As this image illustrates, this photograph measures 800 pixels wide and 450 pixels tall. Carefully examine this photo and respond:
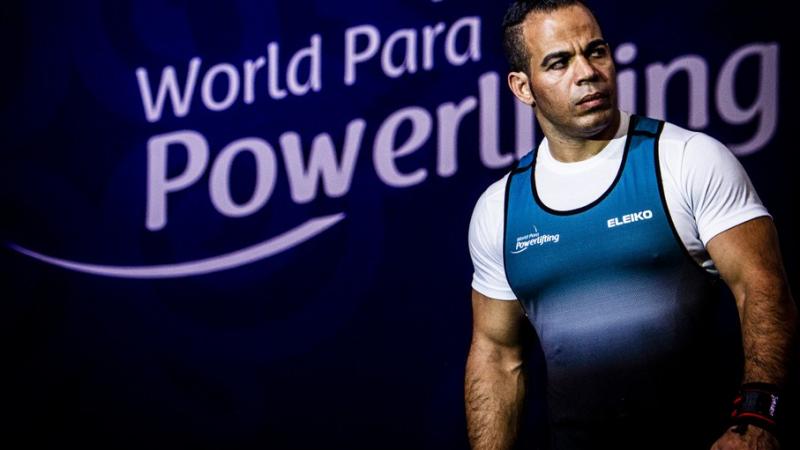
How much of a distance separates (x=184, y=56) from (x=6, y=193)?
948mm

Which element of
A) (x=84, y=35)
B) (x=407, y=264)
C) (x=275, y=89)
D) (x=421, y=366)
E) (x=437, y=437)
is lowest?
(x=437, y=437)

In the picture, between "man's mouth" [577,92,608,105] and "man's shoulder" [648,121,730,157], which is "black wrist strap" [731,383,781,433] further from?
"man's mouth" [577,92,608,105]

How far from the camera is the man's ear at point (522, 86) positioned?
2422mm

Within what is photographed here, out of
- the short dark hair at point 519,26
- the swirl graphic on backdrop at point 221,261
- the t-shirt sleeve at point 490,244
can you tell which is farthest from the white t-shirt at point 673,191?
the swirl graphic on backdrop at point 221,261

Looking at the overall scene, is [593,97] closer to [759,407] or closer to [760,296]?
[760,296]

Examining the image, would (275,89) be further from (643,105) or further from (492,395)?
(492,395)

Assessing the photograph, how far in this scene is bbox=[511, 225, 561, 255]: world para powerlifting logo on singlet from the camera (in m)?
2.24

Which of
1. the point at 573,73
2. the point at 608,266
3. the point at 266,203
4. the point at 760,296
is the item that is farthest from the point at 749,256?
the point at 266,203

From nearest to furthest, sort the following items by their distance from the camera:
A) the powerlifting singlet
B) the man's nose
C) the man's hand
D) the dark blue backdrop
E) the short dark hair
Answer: the man's hand
the powerlifting singlet
the man's nose
the short dark hair
the dark blue backdrop

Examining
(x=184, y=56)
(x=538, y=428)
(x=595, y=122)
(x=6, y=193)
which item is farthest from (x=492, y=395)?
Result: (x=6, y=193)

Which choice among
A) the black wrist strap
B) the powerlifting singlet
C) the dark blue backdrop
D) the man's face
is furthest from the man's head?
the dark blue backdrop

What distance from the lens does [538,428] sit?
3.30 m

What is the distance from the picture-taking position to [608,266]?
7.10 ft

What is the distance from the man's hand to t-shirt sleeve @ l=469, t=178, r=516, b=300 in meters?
0.73
